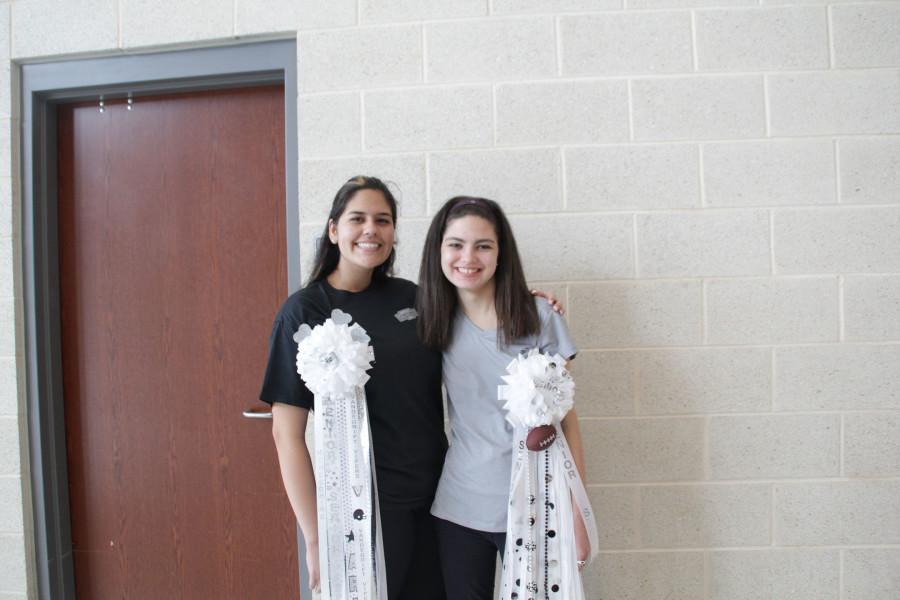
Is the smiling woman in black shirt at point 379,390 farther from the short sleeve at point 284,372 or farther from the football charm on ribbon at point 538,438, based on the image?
the football charm on ribbon at point 538,438

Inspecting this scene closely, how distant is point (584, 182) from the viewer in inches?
68.0

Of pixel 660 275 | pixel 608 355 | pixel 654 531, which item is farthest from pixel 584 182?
pixel 654 531

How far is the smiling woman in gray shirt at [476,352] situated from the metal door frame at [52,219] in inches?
29.4

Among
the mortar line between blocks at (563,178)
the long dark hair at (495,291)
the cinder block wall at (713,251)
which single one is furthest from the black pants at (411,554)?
the mortar line between blocks at (563,178)

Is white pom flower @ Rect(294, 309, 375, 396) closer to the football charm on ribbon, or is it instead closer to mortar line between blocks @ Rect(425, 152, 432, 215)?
the football charm on ribbon

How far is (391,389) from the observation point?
134 cm

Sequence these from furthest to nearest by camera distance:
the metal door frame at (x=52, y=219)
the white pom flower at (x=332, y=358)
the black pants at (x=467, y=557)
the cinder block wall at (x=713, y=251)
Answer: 1. the metal door frame at (x=52, y=219)
2. the cinder block wall at (x=713, y=251)
3. the black pants at (x=467, y=557)
4. the white pom flower at (x=332, y=358)

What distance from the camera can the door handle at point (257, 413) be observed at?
6.25ft

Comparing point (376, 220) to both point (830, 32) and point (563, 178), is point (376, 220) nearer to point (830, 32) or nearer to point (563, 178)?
point (563, 178)

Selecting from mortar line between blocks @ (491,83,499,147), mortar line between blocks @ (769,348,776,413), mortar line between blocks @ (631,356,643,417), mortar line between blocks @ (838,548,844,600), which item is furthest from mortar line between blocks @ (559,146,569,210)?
mortar line between blocks @ (838,548,844,600)

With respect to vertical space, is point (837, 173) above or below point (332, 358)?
above

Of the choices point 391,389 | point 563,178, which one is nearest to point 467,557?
point 391,389

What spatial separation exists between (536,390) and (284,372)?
0.64m

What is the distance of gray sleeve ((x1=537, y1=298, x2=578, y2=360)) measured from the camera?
4.41 feet
